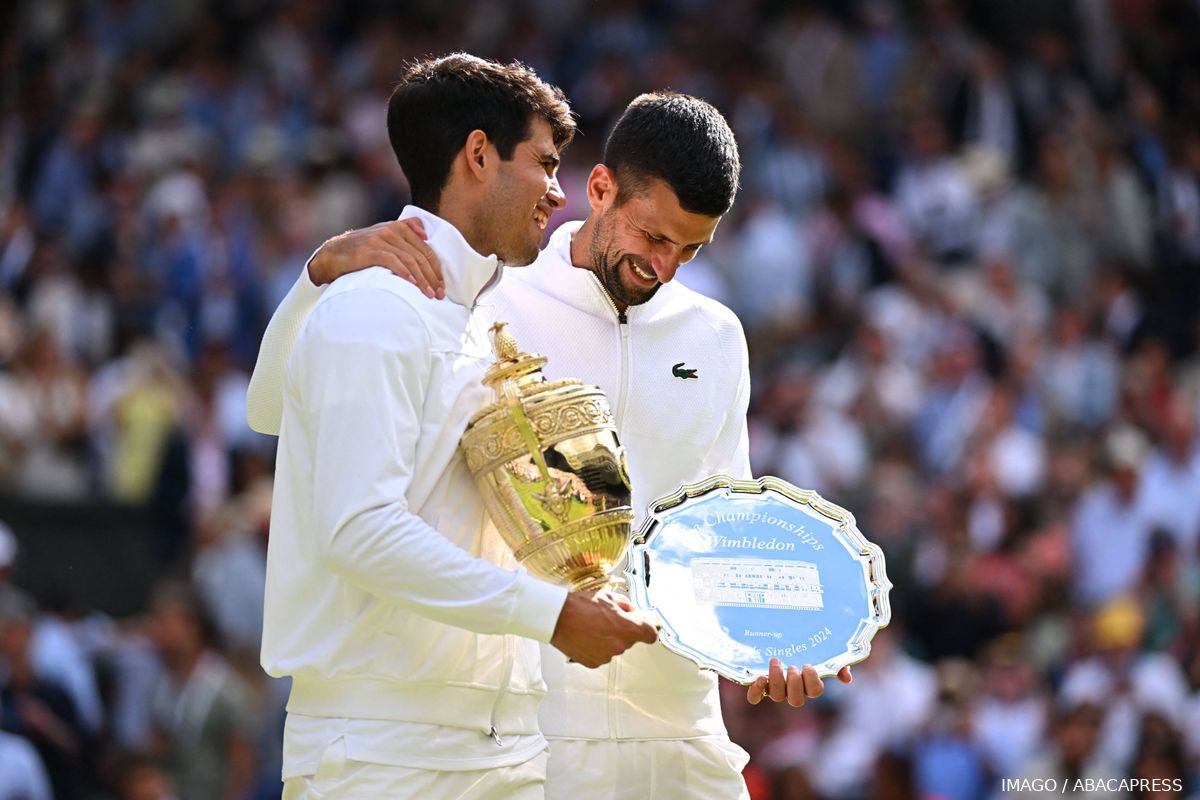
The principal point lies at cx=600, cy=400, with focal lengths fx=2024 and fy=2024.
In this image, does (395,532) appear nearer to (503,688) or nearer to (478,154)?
(503,688)

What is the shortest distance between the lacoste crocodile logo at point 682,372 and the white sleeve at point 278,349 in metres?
0.90

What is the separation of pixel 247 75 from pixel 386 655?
11961mm

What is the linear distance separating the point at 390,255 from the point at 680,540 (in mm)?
896

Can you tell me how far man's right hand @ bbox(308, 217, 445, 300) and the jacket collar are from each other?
20mm

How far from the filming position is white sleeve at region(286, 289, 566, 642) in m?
3.69

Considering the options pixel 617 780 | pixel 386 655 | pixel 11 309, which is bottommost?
pixel 11 309

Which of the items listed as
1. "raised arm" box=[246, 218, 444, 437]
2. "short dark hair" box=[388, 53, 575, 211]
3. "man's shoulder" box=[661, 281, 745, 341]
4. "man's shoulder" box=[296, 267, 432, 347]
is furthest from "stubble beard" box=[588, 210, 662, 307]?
"man's shoulder" box=[296, 267, 432, 347]

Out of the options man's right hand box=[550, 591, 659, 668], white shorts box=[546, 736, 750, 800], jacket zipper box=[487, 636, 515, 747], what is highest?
man's right hand box=[550, 591, 659, 668]

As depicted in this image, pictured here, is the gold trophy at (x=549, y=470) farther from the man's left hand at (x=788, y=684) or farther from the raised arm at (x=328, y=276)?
the man's left hand at (x=788, y=684)

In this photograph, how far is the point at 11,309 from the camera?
12492 millimetres

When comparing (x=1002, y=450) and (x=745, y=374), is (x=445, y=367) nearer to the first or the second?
(x=745, y=374)

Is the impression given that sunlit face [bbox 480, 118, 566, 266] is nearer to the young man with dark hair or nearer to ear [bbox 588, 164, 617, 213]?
the young man with dark hair

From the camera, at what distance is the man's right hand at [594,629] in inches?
A: 148

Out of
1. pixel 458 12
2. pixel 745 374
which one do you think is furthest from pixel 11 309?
pixel 745 374
